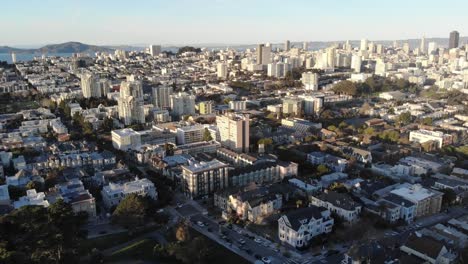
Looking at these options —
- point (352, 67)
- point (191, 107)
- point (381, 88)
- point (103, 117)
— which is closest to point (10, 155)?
point (103, 117)

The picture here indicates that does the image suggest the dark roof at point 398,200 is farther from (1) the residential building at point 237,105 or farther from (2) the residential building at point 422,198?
(1) the residential building at point 237,105

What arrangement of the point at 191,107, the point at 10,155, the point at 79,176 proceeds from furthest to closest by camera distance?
the point at 191,107
the point at 10,155
the point at 79,176

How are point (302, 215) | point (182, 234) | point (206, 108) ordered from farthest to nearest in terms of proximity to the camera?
point (206, 108), point (302, 215), point (182, 234)

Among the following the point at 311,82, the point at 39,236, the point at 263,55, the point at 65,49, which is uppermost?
the point at 65,49

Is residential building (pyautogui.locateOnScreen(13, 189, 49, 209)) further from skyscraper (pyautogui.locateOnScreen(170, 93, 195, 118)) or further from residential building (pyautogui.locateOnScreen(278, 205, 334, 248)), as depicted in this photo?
skyscraper (pyautogui.locateOnScreen(170, 93, 195, 118))

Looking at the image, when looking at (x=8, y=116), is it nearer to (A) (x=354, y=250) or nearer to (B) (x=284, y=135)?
(B) (x=284, y=135)

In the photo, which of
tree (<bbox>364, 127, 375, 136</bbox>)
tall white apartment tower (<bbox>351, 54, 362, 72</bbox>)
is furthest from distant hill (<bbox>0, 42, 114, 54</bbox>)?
tree (<bbox>364, 127, 375, 136</bbox>)

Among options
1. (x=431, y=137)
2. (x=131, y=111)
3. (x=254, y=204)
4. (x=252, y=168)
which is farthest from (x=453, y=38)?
Answer: (x=254, y=204)

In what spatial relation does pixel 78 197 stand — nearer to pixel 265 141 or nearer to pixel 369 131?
pixel 265 141
